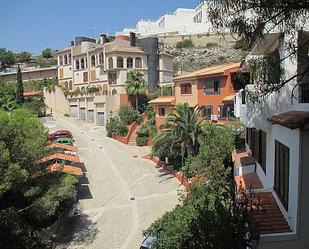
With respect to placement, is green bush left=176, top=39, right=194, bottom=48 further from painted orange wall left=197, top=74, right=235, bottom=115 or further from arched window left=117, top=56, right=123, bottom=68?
painted orange wall left=197, top=74, right=235, bottom=115

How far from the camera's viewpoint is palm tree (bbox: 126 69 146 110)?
5624cm

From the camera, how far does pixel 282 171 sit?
12.9 metres

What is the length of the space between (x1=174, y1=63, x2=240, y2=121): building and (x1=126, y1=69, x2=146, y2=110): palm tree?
1319 centimetres

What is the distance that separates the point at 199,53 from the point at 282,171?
92090mm

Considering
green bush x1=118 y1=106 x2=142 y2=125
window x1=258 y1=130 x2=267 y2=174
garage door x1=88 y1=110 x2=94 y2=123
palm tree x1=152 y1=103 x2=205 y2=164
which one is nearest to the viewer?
window x1=258 y1=130 x2=267 y2=174

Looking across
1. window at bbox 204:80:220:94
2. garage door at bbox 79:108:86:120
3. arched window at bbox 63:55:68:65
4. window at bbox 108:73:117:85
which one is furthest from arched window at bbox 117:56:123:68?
window at bbox 204:80:220:94

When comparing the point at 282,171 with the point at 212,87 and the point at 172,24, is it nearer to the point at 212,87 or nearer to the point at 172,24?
the point at 212,87

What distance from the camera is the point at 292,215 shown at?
11.2m

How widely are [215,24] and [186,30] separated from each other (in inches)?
4616

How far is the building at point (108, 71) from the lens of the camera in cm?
5981

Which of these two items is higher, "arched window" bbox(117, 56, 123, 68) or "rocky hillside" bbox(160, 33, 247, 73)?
"rocky hillside" bbox(160, 33, 247, 73)

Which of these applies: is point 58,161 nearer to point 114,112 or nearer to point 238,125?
point 238,125

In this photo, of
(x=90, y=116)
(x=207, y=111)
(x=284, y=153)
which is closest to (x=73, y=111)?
(x=90, y=116)

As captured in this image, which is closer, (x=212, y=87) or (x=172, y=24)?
(x=212, y=87)
